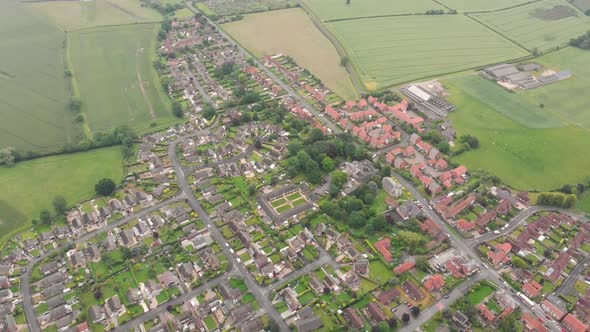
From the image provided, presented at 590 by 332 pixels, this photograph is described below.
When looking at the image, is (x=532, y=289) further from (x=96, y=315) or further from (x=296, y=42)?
(x=296, y=42)

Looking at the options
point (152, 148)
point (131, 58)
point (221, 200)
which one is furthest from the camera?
point (131, 58)

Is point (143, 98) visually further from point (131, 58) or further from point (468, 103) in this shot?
point (468, 103)

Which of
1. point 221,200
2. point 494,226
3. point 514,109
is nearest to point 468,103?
point 514,109

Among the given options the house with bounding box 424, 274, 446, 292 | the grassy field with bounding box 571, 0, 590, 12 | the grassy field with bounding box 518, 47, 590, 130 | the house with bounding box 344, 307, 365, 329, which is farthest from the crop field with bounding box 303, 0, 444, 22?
the house with bounding box 344, 307, 365, 329

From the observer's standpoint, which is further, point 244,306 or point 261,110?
point 261,110

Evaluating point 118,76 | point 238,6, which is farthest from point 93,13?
point 118,76
